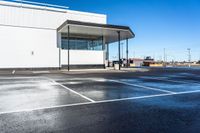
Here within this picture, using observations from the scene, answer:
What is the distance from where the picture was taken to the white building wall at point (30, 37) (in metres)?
24.6

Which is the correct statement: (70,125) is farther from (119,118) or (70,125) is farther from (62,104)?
→ (62,104)

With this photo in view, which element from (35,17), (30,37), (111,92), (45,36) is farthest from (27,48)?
(111,92)

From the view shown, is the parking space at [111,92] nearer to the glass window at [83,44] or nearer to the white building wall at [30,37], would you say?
the white building wall at [30,37]

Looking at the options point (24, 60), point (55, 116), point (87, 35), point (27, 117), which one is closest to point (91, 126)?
point (55, 116)

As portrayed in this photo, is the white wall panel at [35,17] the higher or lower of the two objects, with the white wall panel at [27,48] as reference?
higher

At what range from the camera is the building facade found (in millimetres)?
24538

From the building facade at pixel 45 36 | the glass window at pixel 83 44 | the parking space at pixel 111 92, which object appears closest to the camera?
the parking space at pixel 111 92

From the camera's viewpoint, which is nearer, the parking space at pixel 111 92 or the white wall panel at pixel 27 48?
the parking space at pixel 111 92

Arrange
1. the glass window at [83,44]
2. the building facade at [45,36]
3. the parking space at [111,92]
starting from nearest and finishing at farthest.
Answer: the parking space at [111,92] → the building facade at [45,36] → the glass window at [83,44]

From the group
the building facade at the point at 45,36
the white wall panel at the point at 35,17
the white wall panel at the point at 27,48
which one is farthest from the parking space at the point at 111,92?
the white wall panel at the point at 35,17

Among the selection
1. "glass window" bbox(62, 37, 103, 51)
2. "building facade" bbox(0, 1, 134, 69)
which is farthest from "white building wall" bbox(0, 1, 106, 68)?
"glass window" bbox(62, 37, 103, 51)

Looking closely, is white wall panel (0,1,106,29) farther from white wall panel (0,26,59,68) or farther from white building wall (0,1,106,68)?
white wall panel (0,26,59,68)

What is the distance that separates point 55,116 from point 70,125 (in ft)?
2.97

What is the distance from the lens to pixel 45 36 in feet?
87.4
